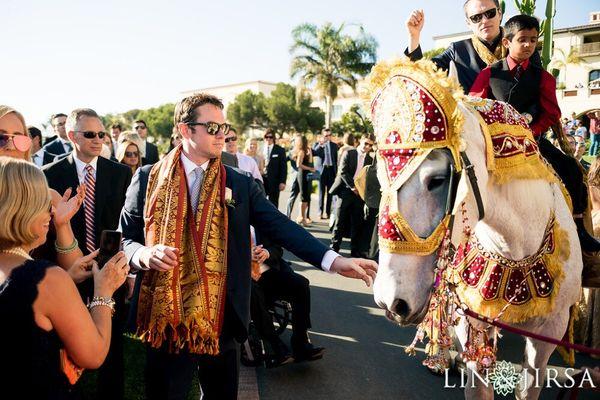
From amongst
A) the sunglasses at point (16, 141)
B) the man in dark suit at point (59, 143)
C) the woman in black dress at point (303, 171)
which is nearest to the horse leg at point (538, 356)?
the sunglasses at point (16, 141)

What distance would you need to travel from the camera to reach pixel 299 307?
187 inches

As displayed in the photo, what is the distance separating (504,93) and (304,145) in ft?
33.1

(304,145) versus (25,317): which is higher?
(304,145)

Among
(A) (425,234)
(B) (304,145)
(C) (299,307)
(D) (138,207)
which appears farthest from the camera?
(B) (304,145)

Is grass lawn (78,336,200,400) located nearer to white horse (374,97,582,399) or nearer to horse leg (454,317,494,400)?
horse leg (454,317,494,400)

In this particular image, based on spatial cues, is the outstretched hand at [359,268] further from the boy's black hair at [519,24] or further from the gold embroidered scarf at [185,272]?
the boy's black hair at [519,24]

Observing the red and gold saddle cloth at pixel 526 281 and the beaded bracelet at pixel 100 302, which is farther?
the red and gold saddle cloth at pixel 526 281

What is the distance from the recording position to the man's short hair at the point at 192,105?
111 inches

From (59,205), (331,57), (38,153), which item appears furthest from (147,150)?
(331,57)

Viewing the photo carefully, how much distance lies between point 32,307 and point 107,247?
615mm

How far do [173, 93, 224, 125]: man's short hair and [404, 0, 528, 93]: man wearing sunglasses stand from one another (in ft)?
5.43

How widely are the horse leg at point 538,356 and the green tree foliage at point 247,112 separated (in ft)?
218

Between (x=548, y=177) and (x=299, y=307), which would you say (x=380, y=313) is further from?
(x=548, y=177)

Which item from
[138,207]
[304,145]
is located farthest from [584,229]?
[304,145]
